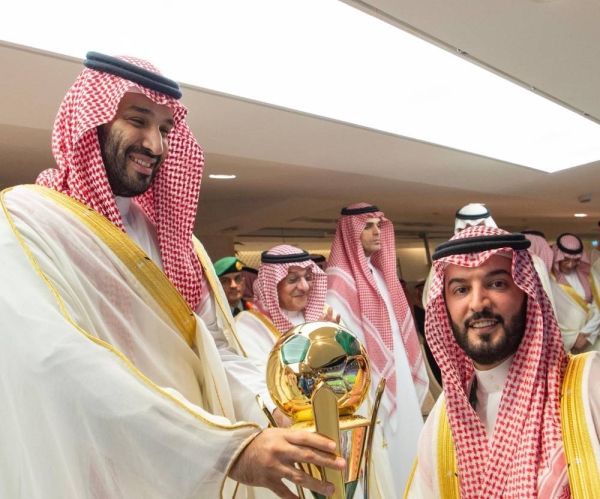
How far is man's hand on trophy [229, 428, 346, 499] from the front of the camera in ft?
3.57

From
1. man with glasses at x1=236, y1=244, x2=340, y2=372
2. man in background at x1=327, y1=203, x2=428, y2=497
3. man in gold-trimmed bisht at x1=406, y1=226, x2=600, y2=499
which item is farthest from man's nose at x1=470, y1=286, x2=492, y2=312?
man in background at x1=327, y1=203, x2=428, y2=497

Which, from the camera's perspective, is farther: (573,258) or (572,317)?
(573,258)

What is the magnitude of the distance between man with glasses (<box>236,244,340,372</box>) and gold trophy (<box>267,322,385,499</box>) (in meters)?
3.18

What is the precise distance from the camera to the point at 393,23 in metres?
3.13

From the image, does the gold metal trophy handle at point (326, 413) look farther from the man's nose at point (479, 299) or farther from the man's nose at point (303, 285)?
the man's nose at point (303, 285)

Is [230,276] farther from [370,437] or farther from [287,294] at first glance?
[370,437]

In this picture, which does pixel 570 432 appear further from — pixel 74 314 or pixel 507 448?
pixel 74 314

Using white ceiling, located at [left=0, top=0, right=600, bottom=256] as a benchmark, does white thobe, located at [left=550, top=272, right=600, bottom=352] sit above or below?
below

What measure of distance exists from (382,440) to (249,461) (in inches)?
130

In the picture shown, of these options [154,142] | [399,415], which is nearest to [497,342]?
[154,142]

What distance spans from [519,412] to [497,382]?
0.17 metres

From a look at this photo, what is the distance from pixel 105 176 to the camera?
1.85 metres

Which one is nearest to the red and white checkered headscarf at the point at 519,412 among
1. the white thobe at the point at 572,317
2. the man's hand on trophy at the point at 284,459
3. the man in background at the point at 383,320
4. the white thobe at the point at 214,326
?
the white thobe at the point at 214,326

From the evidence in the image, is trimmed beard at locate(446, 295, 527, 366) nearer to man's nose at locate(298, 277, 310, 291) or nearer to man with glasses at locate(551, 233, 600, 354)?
man's nose at locate(298, 277, 310, 291)
